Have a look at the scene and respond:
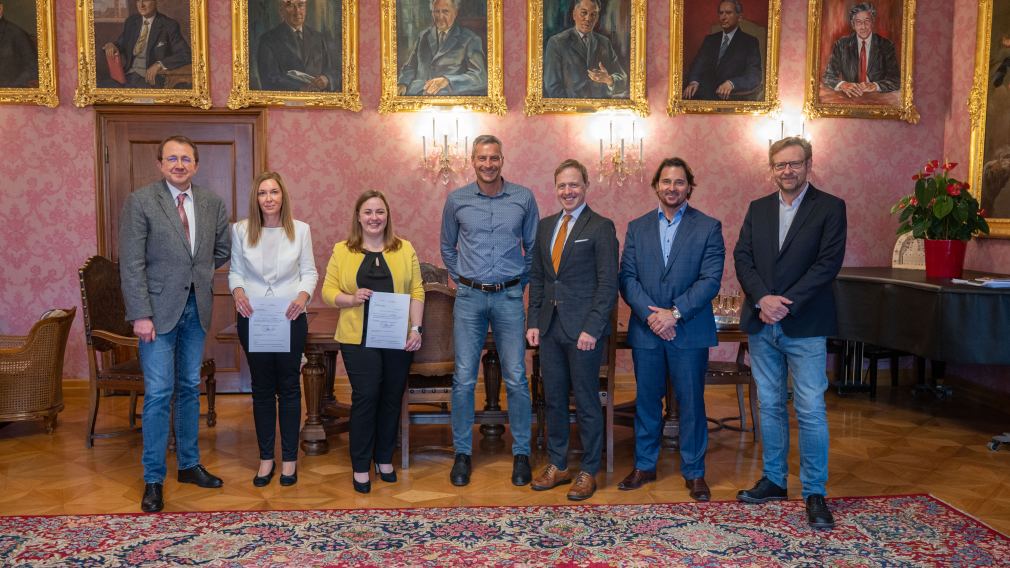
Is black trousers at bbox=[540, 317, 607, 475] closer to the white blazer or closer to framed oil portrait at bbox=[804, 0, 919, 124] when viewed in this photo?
the white blazer

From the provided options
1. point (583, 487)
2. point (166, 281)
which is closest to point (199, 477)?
point (166, 281)

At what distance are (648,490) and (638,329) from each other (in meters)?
0.81

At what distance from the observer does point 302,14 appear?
19.7ft

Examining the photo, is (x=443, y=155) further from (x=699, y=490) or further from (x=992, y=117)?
(x=992, y=117)

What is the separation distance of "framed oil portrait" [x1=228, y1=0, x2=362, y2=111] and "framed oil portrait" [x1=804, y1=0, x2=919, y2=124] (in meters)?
3.75

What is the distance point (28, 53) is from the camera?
5.86m

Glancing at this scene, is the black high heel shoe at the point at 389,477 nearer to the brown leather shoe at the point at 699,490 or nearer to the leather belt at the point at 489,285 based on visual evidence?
the leather belt at the point at 489,285

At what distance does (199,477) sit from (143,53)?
359cm

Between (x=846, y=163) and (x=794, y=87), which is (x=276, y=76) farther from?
(x=846, y=163)

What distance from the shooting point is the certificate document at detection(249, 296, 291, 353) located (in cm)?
369

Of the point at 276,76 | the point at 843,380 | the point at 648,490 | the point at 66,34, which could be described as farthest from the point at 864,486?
the point at 66,34

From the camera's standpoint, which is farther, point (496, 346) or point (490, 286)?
point (496, 346)

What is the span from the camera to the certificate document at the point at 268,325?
12.1 ft

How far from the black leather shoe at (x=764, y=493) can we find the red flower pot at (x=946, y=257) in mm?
2386
